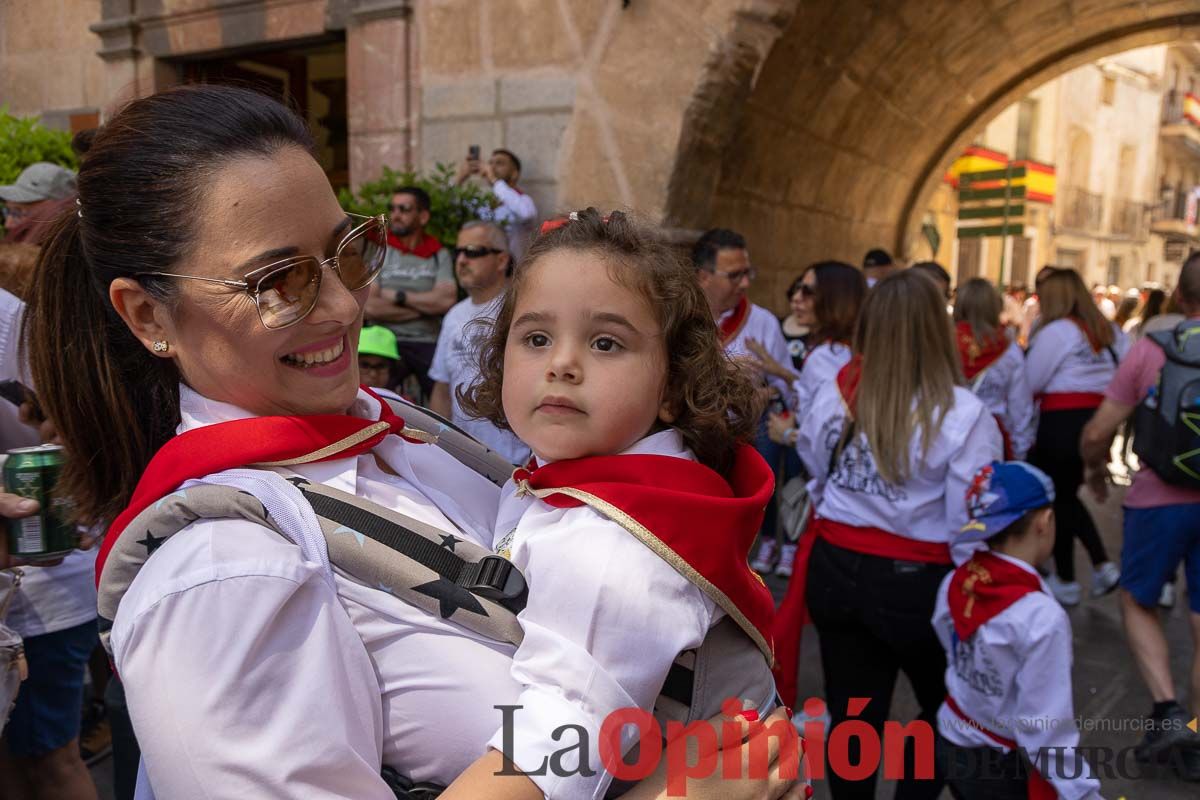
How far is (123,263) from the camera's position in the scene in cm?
129

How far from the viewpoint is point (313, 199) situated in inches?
52.9

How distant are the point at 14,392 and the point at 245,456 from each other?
163 centimetres

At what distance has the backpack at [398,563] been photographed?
1.12m

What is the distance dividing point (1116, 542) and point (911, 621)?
475 centimetres

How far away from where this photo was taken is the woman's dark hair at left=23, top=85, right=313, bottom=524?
126cm

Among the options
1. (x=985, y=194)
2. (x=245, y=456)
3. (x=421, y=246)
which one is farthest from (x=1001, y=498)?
(x=985, y=194)

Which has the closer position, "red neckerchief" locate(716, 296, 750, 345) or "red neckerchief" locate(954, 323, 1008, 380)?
"red neckerchief" locate(716, 296, 750, 345)

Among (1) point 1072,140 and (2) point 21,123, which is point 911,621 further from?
(1) point 1072,140

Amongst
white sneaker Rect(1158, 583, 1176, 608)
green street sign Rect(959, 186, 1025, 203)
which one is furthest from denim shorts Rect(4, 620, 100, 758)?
green street sign Rect(959, 186, 1025, 203)

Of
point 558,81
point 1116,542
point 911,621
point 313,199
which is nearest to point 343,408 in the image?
point 313,199

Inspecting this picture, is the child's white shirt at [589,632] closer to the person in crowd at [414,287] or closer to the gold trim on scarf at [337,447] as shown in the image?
the gold trim on scarf at [337,447]

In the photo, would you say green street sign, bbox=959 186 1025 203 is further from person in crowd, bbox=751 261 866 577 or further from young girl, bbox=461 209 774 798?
young girl, bbox=461 209 774 798

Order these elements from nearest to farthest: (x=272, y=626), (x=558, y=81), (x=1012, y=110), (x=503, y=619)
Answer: (x=272, y=626)
(x=503, y=619)
(x=558, y=81)
(x=1012, y=110)

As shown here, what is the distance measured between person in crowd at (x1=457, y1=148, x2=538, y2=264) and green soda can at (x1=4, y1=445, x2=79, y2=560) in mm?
3786
